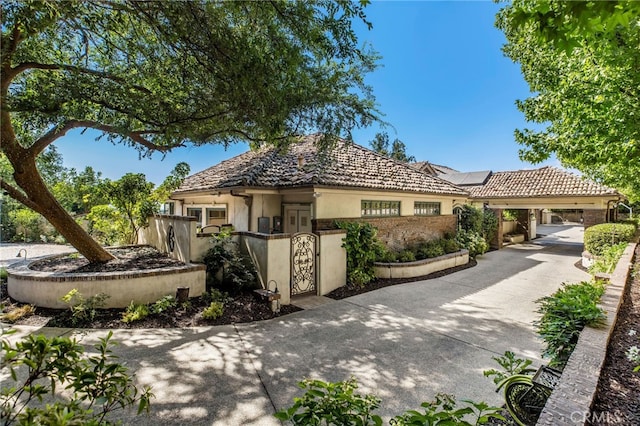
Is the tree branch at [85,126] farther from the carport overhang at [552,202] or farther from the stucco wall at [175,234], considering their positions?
the carport overhang at [552,202]

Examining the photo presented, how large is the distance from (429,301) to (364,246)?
9.67 feet

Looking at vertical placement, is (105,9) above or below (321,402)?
above

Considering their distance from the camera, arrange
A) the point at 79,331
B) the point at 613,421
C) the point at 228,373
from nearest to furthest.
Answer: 1. the point at 613,421
2. the point at 228,373
3. the point at 79,331

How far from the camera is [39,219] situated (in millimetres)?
21922

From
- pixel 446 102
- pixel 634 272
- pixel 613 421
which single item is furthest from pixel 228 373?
pixel 446 102

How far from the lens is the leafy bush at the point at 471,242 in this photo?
15.9 metres

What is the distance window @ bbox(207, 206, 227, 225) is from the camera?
522 inches

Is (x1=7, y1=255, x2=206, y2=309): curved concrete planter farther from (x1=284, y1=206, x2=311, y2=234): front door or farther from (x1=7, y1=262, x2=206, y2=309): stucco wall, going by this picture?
(x1=284, y1=206, x2=311, y2=234): front door

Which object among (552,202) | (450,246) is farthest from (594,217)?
(450,246)

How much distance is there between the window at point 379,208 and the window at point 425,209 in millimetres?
1687

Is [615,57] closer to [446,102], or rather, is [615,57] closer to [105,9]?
[105,9]

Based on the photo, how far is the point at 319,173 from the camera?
1035 centimetres

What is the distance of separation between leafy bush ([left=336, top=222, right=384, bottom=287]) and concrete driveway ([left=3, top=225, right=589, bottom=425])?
1154 millimetres

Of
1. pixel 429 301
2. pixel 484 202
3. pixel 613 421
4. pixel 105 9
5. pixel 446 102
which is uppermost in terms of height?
pixel 446 102
